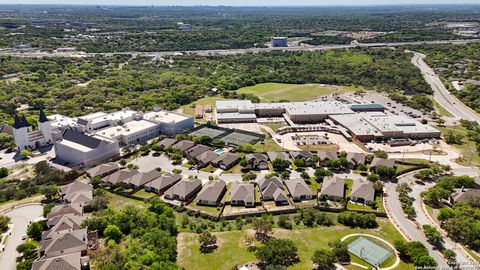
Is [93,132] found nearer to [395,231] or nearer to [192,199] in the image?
[192,199]

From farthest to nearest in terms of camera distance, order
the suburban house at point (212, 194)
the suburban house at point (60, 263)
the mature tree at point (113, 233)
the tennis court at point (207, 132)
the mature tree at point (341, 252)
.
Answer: the tennis court at point (207, 132) → the suburban house at point (212, 194) → the mature tree at point (113, 233) → the mature tree at point (341, 252) → the suburban house at point (60, 263)

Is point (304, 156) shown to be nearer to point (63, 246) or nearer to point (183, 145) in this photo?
point (183, 145)

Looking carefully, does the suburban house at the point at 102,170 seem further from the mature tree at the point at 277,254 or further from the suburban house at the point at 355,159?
the suburban house at the point at 355,159

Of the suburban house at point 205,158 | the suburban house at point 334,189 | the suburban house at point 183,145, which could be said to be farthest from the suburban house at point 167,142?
the suburban house at point 334,189

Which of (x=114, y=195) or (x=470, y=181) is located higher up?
(x=470, y=181)

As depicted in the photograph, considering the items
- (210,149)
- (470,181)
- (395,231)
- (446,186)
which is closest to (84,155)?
(210,149)

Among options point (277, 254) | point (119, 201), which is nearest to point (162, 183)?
point (119, 201)
